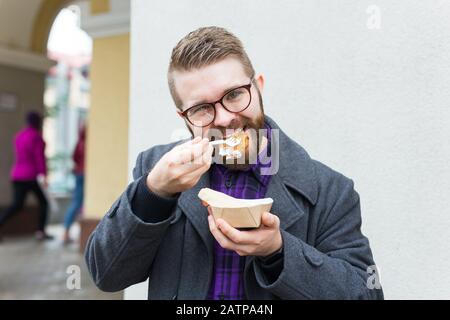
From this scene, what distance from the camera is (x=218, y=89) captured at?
4.16 ft

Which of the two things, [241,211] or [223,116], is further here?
[223,116]

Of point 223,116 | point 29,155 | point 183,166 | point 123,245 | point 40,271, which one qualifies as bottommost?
point 40,271

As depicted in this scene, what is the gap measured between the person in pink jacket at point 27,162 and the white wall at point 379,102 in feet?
15.1

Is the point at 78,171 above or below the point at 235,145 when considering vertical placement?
below

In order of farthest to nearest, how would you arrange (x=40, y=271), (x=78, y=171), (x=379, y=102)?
(x=78, y=171), (x=40, y=271), (x=379, y=102)

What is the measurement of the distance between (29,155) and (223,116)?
5.82 metres

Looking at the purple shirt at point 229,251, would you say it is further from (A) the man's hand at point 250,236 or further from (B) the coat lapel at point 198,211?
(A) the man's hand at point 250,236

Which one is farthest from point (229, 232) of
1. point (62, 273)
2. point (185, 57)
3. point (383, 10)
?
point (62, 273)

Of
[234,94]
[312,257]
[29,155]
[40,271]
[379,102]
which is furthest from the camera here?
[29,155]

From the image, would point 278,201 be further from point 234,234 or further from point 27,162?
point 27,162

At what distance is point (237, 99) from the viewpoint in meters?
1.29

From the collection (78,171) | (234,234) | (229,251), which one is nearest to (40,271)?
(78,171)

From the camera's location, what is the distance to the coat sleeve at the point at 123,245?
3.95ft
